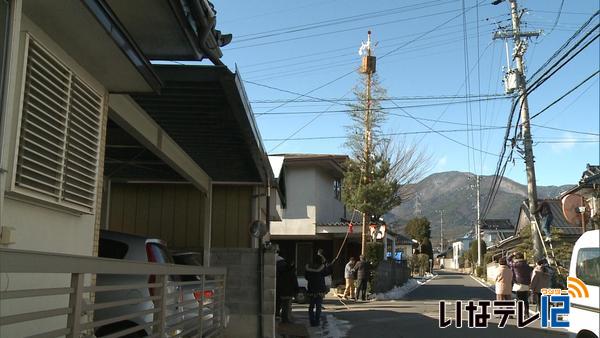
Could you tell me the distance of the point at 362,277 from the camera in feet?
69.1

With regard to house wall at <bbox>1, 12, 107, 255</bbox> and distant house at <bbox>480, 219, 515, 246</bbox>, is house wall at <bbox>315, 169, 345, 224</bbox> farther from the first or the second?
distant house at <bbox>480, 219, 515, 246</bbox>

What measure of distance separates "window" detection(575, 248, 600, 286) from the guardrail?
4953mm

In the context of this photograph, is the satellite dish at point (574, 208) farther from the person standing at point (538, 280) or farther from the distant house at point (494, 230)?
the distant house at point (494, 230)

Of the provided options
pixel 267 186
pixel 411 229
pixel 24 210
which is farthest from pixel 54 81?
pixel 411 229

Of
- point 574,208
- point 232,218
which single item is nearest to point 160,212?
point 232,218

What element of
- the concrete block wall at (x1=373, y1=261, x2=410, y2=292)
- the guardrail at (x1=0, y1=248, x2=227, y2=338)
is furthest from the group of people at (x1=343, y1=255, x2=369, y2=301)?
the guardrail at (x1=0, y1=248, x2=227, y2=338)

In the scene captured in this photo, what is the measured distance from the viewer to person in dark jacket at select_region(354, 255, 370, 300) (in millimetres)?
21016

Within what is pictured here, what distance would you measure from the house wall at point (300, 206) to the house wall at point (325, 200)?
0.30 m

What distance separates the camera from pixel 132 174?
11664 mm

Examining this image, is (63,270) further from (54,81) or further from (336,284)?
(336,284)

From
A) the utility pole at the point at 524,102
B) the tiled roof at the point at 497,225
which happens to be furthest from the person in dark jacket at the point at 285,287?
the tiled roof at the point at 497,225

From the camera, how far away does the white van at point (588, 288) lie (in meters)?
7.08

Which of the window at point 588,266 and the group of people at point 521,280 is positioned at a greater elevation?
the window at point 588,266

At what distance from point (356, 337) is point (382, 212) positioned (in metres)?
13.4
